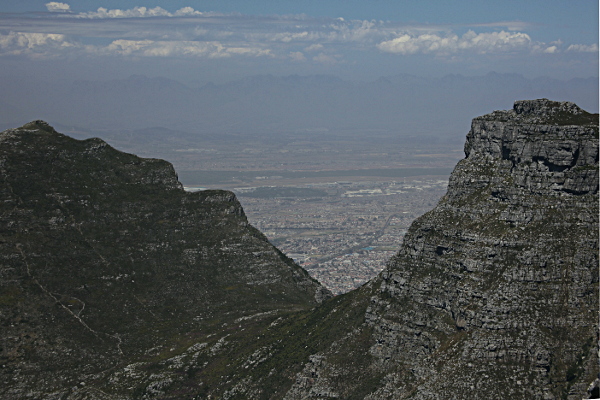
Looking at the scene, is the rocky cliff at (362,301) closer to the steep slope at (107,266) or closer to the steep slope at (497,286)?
the steep slope at (497,286)

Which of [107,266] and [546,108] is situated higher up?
[546,108]

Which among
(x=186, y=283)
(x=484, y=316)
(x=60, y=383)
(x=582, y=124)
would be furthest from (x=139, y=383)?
(x=582, y=124)

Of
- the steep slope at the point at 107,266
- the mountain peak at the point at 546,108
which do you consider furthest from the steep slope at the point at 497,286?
the steep slope at the point at 107,266

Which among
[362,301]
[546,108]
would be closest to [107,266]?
[362,301]

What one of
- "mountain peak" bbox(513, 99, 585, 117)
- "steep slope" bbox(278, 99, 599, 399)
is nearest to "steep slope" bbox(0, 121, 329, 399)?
"steep slope" bbox(278, 99, 599, 399)

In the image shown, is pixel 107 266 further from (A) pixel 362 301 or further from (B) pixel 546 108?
(B) pixel 546 108

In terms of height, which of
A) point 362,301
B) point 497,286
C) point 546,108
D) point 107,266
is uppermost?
point 546,108

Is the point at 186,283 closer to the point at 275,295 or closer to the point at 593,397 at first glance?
the point at 275,295
